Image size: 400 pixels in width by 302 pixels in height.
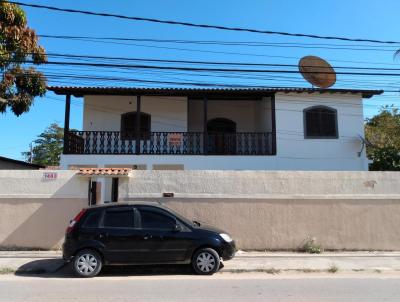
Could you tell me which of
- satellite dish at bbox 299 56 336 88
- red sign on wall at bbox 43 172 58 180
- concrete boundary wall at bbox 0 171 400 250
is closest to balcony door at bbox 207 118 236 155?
satellite dish at bbox 299 56 336 88

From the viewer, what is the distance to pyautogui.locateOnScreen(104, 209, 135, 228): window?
31.4 feet

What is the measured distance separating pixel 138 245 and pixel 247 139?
10.8 m

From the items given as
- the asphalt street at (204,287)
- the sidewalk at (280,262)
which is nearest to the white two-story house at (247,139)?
the sidewalk at (280,262)

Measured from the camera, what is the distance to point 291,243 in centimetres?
1262

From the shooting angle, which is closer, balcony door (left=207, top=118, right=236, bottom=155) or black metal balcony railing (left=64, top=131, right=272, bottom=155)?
black metal balcony railing (left=64, top=131, right=272, bottom=155)

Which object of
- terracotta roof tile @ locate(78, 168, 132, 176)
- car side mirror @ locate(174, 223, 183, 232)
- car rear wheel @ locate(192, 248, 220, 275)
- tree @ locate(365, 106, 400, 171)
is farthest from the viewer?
tree @ locate(365, 106, 400, 171)

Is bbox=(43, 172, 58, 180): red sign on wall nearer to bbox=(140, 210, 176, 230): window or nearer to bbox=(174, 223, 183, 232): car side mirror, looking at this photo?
bbox=(140, 210, 176, 230): window

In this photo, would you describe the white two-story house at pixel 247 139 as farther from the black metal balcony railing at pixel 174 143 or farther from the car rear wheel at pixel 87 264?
the car rear wheel at pixel 87 264

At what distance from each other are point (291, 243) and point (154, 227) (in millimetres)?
4741

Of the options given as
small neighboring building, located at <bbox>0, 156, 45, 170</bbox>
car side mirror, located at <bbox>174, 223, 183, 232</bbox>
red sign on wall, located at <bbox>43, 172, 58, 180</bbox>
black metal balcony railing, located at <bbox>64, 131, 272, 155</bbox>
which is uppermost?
black metal balcony railing, located at <bbox>64, 131, 272, 155</bbox>

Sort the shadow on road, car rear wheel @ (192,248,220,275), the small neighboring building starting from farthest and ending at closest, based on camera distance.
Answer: the small neighboring building, the shadow on road, car rear wheel @ (192,248,220,275)

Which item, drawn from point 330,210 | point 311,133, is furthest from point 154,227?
point 311,133

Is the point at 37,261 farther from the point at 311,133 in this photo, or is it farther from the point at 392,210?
the point at 311,133

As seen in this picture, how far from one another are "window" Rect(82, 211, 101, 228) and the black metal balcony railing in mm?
8981
